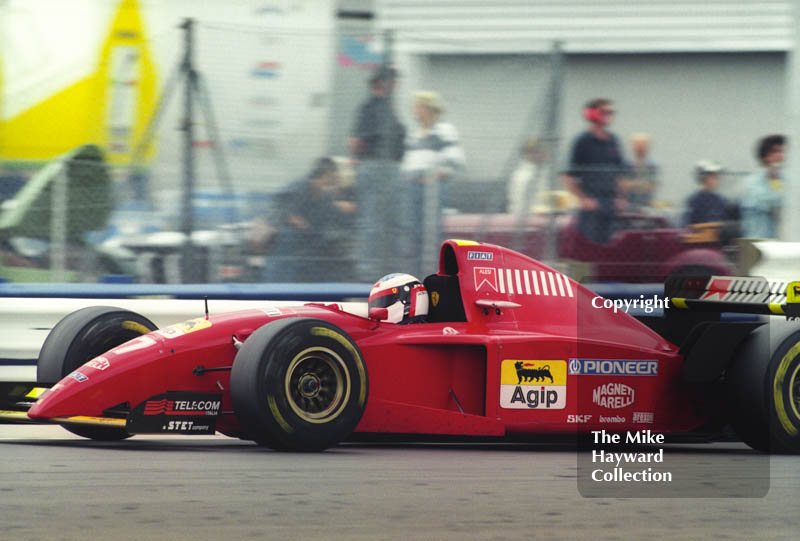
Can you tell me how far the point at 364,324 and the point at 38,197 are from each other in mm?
3193

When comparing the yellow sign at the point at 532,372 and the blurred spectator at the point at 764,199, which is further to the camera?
the blurred spectator at the point at 764,199

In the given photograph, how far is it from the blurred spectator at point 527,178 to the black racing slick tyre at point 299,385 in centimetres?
319

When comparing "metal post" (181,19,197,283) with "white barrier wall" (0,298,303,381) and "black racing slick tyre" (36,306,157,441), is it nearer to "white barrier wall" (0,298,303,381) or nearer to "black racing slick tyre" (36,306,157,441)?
"white barrier wall" (0,298,303,381)

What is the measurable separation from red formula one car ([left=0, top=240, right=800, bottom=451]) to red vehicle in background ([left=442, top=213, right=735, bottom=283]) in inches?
62.6

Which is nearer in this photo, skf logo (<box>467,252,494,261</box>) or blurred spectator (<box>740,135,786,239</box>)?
skf logo (<box>467,252,494,261</box>)

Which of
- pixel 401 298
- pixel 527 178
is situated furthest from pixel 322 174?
pixel 401 298

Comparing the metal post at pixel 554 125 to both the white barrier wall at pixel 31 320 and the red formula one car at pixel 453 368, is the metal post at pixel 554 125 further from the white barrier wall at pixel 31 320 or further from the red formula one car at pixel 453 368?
the white barrier wall at pixel 31 320

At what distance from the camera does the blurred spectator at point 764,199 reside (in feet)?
28.9

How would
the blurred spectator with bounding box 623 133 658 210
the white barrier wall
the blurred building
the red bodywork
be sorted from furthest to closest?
the blurred building
the blurred spectator with bounding box 623 133 658 210
the white barrier wall
the red bodywork

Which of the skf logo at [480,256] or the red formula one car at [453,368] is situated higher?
the skf logo at [480,256]

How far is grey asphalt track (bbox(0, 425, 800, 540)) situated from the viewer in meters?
3.86

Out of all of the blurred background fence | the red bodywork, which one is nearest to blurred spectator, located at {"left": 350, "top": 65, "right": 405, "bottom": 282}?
the blurred background fence

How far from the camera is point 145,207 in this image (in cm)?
839

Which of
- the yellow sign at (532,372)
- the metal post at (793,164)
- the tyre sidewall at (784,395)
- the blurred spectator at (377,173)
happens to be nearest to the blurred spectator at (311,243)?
the blurred spectator at (377,173)
